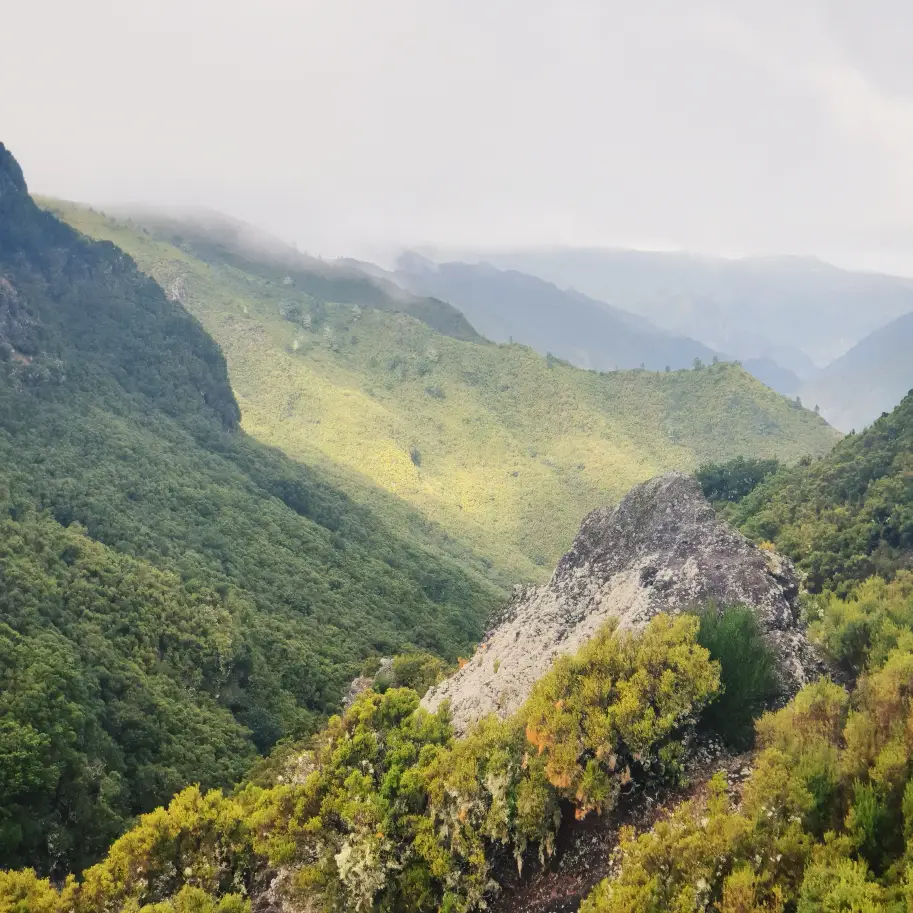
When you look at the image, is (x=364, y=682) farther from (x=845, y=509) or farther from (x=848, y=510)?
(x=848, y=510)

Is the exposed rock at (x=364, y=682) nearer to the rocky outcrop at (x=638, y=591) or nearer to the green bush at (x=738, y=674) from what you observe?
the rocky outcrop at (x=638, y=591)

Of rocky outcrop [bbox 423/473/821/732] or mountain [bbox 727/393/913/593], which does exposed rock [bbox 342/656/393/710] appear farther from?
mountain [bbox 727/393/913/593]

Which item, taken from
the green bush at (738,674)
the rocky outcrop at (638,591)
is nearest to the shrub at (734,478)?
the rocky outcrop at (638,591)

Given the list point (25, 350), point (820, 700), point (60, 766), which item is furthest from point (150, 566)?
point (820, 700)

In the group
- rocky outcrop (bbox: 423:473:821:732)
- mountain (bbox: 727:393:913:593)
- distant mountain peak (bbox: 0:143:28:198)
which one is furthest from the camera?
distant mountain peak (bbox: 0:143:28:198)

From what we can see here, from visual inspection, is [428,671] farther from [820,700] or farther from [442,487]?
[442,487]

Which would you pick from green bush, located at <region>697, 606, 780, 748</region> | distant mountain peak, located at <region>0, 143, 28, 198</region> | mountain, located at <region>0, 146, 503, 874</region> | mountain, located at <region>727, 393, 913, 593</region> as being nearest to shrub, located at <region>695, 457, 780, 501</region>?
mountain, located at <region>727, 393, 913, 593</region>
